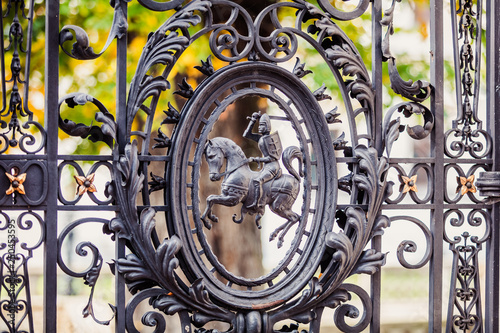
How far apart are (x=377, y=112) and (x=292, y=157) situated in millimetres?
541

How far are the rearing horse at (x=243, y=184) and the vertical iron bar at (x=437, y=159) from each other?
797mm

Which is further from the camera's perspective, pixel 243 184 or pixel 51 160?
pixel 243 184

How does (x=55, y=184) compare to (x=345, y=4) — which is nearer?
(x=55, y=184)

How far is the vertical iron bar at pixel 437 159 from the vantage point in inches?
130

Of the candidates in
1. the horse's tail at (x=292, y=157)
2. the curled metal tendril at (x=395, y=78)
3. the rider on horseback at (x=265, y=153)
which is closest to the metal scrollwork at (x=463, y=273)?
the curled metal tendril at (x=395, y=78)

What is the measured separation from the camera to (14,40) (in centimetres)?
267

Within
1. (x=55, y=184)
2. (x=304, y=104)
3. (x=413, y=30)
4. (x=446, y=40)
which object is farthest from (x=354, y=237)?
(x=446, y=40)

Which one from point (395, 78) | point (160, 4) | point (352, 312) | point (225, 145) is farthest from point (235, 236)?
point (160, 4)

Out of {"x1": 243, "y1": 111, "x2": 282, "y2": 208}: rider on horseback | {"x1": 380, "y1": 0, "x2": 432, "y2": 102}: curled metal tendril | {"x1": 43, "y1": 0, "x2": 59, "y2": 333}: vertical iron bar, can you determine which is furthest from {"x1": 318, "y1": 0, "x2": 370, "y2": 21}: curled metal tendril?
{"x1": 43, "y1": 0, "x2": 59, "y2": 333}: vertical iron bar

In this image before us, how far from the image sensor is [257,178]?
299 centimetres

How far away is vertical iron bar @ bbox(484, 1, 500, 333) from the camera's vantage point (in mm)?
3395

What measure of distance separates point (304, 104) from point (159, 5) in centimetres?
85

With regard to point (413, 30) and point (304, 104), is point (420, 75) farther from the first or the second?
point (304, 104)

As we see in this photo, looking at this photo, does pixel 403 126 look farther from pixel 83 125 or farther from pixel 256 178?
pixel 83 125
